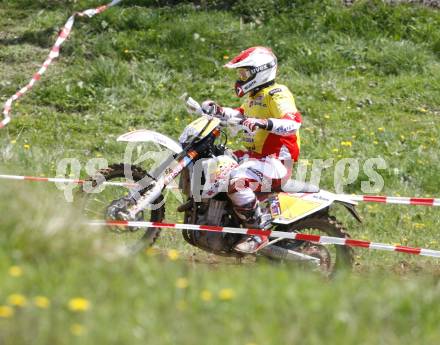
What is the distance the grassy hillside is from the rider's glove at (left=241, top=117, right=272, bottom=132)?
4.01 ft

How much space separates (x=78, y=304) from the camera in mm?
3879

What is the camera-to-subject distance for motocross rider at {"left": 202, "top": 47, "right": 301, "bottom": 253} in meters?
7.04

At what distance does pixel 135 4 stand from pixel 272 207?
8491mm

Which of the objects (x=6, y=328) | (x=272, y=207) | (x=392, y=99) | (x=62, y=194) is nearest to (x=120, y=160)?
(x=62, y=194)

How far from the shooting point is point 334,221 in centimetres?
726

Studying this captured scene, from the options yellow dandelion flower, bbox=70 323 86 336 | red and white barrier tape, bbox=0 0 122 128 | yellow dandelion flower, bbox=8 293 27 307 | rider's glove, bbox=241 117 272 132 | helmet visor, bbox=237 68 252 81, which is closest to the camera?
yellow dandelion flower, bbox=70 323 86 336

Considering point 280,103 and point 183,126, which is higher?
point 280,103

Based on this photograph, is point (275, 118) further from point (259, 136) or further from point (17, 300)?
point (17, 300)

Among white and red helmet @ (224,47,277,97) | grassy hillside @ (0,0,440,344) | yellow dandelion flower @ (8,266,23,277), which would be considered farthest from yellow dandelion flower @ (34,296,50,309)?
white and red helmet @ (224,47,277,97)

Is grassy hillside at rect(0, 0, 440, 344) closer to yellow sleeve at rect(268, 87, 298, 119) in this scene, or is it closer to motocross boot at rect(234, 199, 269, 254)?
motocross boot at rect(234, 199, 269, 254)

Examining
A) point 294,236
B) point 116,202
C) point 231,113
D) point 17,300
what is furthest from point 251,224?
point 17,300

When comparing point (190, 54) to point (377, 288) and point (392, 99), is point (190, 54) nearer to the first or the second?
point (392, 99)

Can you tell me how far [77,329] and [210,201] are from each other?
3.58 m

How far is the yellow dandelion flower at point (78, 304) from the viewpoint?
385 cm
